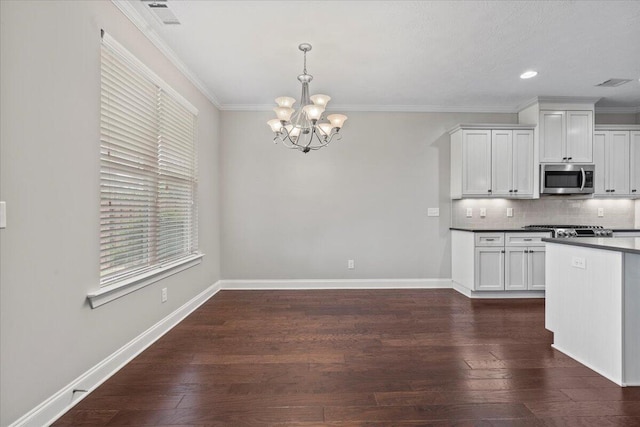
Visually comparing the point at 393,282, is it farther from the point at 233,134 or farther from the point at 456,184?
the point at 233,134

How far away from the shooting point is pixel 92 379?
85.4 inches

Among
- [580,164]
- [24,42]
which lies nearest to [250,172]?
[24,42]

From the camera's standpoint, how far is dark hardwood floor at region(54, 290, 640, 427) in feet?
6.24

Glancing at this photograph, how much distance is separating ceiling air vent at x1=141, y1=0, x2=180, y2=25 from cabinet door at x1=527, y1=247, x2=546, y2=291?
4726mm

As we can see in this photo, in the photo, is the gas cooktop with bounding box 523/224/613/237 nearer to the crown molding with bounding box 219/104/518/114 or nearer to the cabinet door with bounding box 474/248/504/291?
the cabinet door with bounding box 474/248/504/291

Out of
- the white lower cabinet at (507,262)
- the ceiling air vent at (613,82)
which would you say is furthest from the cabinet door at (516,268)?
the ceiling air vent at (613,82)

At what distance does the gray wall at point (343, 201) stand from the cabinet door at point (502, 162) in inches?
21.7

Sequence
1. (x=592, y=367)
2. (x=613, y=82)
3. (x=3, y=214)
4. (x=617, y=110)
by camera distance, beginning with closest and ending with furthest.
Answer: (x=3, y=214) → (x=592, y=367) → (x=613, y=82) → (x=617, y=110)

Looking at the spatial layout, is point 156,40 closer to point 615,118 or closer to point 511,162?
point 511,162

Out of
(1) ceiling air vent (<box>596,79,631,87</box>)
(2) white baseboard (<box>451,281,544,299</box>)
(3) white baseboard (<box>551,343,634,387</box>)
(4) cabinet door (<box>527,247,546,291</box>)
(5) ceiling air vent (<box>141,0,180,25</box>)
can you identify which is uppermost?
(1) ceiling air vent (<box>596,79,631,87</box>)

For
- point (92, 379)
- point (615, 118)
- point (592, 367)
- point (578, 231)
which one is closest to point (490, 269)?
point (578, 231)

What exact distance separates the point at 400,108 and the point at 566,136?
89.3 inches

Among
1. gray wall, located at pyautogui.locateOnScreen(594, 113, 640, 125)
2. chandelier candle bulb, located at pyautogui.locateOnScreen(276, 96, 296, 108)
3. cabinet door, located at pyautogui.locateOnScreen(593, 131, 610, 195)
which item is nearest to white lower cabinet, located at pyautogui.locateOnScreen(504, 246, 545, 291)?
cabinet door, located at pyautogui.locateOnScreen(593, 131, 610, 195)

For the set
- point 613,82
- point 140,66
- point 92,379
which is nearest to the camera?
point 92,379
